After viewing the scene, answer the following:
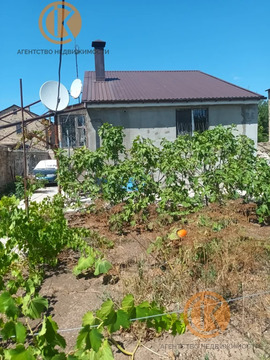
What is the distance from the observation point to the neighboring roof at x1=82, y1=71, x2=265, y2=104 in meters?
11.0

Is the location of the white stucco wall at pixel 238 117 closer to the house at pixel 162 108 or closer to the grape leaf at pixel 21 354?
the house at pixel 162 108

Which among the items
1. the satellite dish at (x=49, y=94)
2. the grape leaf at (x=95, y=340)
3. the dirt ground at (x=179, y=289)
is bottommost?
the dirt ground at (x=179, y=289)

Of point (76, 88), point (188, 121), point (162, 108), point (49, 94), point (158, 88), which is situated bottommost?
point (188, 121)

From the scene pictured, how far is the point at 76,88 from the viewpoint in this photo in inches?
404

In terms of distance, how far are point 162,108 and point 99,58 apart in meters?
4.26

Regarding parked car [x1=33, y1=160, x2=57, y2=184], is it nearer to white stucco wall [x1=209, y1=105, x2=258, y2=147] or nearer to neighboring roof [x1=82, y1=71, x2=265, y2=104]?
neighboring roof [x1=82, y1=71, x2=265, y2=104]

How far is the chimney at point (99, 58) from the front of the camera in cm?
1312

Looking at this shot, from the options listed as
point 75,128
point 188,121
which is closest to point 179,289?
point 188,121

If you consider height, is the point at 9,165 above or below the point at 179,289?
above

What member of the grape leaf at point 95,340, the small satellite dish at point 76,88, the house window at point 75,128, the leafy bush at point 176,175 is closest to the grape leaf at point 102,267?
the grape leaf at point 95,340

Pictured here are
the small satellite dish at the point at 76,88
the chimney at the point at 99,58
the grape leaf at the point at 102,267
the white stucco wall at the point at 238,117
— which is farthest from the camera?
the chimney at the point at 99,58

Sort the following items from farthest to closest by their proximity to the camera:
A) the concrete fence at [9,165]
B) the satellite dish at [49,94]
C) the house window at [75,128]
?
the house window at [75,128]
the concrete fence at [9,165]
the satellite dish at [49,94]

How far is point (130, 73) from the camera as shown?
631 inches

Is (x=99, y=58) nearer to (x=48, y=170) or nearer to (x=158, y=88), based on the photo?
(x=158, y=88)
